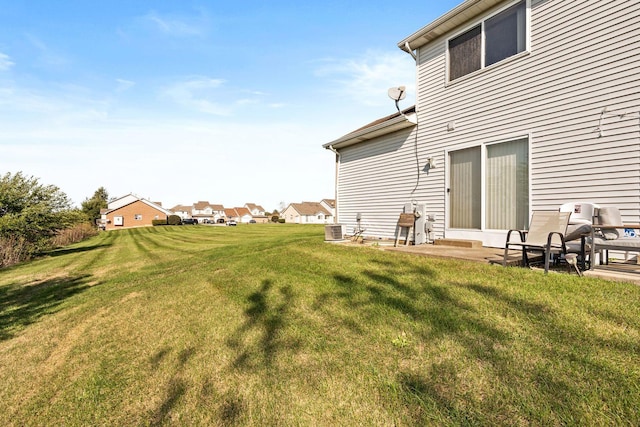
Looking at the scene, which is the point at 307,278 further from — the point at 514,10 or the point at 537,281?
the point at 514,10

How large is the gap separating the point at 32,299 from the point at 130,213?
60858 millimetres

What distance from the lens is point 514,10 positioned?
7027mm

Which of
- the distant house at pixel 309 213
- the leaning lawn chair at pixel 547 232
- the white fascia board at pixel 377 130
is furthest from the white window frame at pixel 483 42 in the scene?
the distant house at pixel 309 213

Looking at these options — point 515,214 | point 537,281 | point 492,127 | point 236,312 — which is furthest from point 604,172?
point 236,312

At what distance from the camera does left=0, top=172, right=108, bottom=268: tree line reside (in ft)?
44.6

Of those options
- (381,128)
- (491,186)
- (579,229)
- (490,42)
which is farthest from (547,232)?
Result: (381,128)

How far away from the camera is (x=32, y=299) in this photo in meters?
6.69

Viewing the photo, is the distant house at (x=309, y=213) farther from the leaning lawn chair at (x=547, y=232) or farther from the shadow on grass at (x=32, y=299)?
the leaning lawn chair at (x=547, y=232)

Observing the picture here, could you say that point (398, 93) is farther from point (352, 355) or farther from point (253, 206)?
point (253, 206)

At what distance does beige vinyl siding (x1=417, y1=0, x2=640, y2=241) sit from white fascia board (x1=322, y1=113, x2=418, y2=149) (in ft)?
5.39

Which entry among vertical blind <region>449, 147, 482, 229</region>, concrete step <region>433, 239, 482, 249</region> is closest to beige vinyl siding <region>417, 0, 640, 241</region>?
vertical blind <region>449, 147, 482, 229</region>

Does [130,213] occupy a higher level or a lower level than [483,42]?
lower

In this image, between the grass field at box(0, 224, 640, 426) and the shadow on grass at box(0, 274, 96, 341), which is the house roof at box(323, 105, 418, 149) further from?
the shadow on grass at box(0, 274, 96, 341)

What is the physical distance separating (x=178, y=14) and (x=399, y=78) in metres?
9.02
